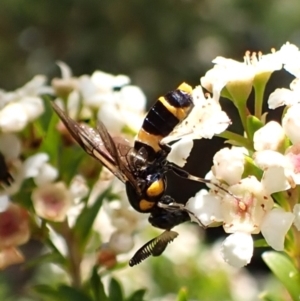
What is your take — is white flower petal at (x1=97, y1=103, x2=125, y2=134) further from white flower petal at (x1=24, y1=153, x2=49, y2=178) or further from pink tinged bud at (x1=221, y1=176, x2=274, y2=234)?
pink tinged bud at (x1=221, y1=176, x2=274, y2=234)

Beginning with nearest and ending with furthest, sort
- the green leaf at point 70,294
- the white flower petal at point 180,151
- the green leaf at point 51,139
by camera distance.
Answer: the white flower petal at point 180,151, the green leaf at point 70,294, the green leaf at point 51,139

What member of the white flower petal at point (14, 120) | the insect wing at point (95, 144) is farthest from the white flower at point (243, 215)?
the white flower petal at point (14, 120)

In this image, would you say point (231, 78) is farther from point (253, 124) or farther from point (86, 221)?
point (86, 221)

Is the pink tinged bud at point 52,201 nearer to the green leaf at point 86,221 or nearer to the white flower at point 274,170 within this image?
the green leaf at point 86,221

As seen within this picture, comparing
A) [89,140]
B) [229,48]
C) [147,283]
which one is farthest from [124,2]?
[89,140]

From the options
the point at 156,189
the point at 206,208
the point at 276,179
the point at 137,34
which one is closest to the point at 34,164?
the point at 156,189

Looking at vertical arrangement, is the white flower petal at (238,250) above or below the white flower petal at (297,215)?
below
